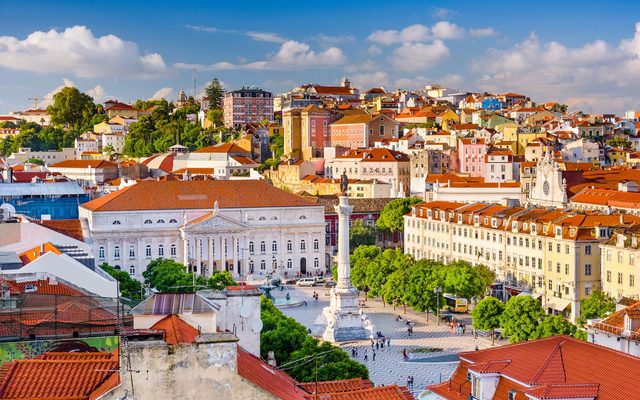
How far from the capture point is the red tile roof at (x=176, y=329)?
13.7m

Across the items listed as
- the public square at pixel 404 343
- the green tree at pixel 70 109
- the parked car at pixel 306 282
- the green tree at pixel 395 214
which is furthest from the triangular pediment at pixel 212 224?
the green tree at pixel 70 109

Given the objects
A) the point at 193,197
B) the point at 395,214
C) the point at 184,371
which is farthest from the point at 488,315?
the point at 184,371

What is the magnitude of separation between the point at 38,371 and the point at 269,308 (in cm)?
2882

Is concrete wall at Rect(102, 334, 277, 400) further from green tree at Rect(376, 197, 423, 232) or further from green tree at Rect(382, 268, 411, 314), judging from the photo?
green tree at Rect(376, 197, 423, 232)

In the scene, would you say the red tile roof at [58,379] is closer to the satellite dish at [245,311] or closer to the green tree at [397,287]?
the satellite dish at [245,311]

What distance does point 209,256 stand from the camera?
8331 cm

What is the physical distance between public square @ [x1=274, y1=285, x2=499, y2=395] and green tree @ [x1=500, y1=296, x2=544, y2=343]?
2.38m

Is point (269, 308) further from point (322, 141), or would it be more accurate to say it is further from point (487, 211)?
point (322, 141)

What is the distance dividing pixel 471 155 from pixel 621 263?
5953cm

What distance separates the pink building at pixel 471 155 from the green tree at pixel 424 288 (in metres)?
53.6

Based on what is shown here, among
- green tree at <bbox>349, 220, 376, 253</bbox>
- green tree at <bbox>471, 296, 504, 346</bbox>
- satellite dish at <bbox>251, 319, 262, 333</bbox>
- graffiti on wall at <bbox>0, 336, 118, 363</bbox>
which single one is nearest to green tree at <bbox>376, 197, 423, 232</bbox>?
green tree at <bbox>349, 220, 376, 253</bbox>

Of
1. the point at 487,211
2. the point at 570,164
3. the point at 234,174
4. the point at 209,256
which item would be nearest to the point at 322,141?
the point at 234,174

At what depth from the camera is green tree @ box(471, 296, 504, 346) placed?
52250mm

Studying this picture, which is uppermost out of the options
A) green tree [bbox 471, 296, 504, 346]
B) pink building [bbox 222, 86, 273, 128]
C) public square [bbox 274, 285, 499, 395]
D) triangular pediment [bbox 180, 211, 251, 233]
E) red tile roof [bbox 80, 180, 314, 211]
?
pink building [bbox 222, 86, 273, 128]
